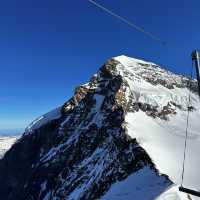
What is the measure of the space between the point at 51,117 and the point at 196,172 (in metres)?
91.4

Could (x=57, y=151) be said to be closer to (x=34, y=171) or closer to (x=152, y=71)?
(x=34, y=171)

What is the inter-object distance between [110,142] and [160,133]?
1476 cm

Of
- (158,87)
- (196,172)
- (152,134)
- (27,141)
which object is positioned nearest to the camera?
(196,172)

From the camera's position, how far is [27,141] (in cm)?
16350

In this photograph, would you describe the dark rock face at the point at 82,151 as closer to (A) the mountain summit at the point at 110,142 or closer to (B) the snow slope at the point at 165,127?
(A) the mountain summit at the point at 110,142

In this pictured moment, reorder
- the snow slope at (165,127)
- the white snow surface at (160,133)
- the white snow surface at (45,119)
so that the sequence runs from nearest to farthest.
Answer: the white snow surface at (160,133) → the snow slope at (165,127) → the white snow surface at (45,119)

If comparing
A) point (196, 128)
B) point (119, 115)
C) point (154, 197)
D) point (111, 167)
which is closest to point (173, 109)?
point (196, 128)

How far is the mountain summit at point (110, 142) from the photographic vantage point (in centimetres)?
8312

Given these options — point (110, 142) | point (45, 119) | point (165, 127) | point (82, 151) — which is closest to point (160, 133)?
point (165, 127)

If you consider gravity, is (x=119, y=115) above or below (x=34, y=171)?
above

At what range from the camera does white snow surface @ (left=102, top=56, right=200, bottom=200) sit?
7419 centimetres

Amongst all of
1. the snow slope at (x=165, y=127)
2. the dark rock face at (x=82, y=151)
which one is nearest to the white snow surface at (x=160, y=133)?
the snow slope at (x=165, y=127)

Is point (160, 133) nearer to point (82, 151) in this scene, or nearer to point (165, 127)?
point (165, 127)

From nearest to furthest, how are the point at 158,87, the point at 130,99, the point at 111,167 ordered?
the point at 111,167
the point at 130,99
the point at 158,87
